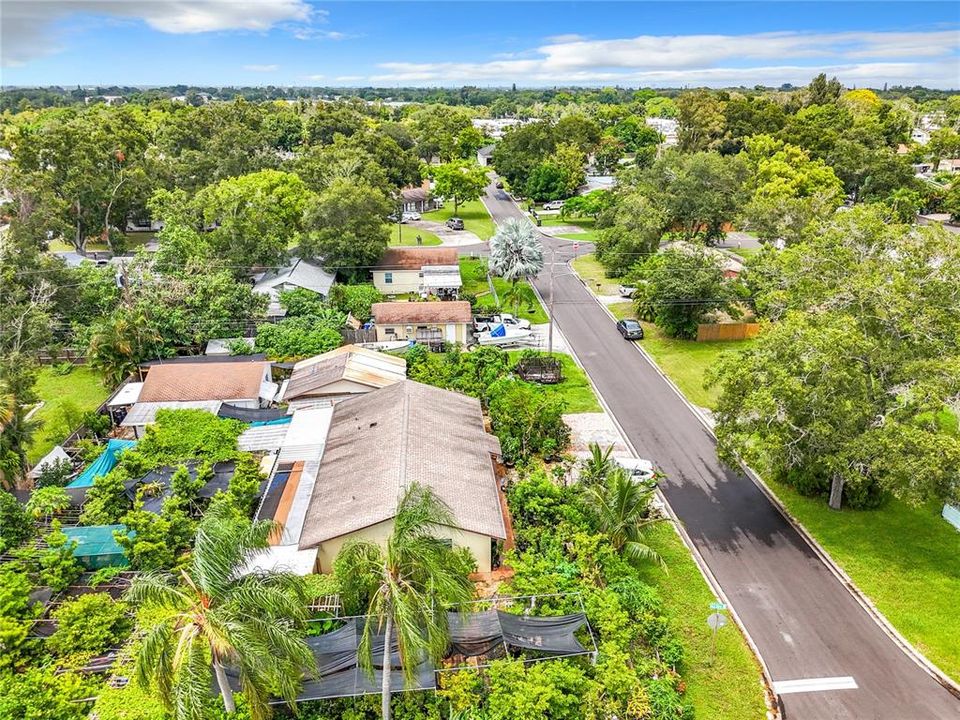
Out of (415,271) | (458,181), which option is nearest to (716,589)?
(415,271)

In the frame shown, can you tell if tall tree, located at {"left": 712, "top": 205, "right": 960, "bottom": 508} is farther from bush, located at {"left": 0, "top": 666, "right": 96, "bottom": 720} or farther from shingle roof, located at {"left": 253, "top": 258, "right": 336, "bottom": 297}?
shingle roof, located at {"left": 253, "top": 258, "right": 336, "bottom": 297}

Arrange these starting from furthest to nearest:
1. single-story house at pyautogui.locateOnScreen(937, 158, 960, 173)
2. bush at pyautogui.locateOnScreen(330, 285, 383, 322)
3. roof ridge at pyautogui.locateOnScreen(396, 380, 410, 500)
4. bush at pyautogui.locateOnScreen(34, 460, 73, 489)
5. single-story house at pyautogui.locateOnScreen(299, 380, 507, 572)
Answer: single-story house at pyautogui.locateOnScreen(937, 158, 960, 173) < bush at pyautogui.locateOnScreen(330, 285, 383, 322) < bush at pyautogui.locateOnScreen(34, 460, 73, 489) < roof ridge at pyautogui.locateOnScreen(396, 380, 410, 500) < single-story house at pyautogui.locateOnScreen(299, 380, 507, 572)

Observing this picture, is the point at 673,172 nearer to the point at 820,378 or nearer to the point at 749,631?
the point at 820,378

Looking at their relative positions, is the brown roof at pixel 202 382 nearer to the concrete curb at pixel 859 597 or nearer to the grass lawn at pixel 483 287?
the grass lawn at pixel 483 287

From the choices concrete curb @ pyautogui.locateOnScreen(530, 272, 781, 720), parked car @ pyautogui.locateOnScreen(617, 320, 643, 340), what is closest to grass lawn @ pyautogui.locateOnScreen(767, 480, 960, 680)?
concrete curb @ pyautogui.locateOnScreen(530, 272, 781, 720)

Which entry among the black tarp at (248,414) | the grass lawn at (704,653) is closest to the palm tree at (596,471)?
the grass lawn at (704,653)

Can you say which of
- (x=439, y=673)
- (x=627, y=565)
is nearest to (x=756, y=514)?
(x=627, y=565)

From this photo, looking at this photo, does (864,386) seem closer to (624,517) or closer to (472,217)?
(624,517)
